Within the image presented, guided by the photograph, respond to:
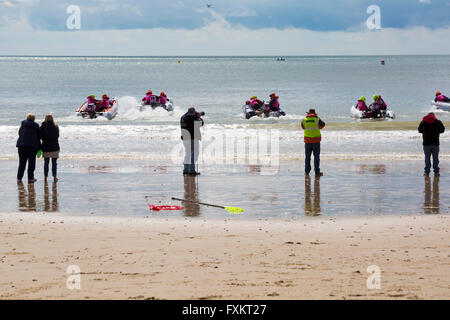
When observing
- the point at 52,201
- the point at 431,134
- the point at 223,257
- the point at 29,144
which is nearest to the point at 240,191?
the point at 52,201

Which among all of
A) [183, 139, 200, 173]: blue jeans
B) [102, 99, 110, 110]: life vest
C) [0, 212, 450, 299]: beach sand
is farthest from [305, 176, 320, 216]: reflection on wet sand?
[102, 99, 110, 110]: life vest

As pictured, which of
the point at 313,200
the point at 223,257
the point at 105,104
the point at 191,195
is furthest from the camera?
the point at 105,104

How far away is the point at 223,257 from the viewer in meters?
7.85

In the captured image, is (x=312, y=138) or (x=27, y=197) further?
(x=312, y=138)

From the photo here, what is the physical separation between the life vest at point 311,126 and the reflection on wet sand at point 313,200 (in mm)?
1174

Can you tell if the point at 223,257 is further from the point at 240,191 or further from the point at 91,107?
the point at 91,107

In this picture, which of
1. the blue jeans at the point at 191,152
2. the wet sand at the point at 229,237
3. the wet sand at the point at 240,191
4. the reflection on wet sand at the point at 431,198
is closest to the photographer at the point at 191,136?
the blue jeans at the point at 191,152

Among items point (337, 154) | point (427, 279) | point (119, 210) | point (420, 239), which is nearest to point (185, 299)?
point (427, 279)

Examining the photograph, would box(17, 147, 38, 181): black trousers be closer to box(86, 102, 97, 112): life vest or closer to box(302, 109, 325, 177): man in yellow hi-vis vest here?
box(302, 109, 325, 177): man in yellow hi-vis vest

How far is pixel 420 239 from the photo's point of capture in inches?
344

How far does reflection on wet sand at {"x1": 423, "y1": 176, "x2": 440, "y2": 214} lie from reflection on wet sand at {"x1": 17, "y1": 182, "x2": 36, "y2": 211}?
6.29 m

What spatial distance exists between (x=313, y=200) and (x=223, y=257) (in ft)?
14.2

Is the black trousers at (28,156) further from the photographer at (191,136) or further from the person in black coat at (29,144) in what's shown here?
the photographer at (191,136)
